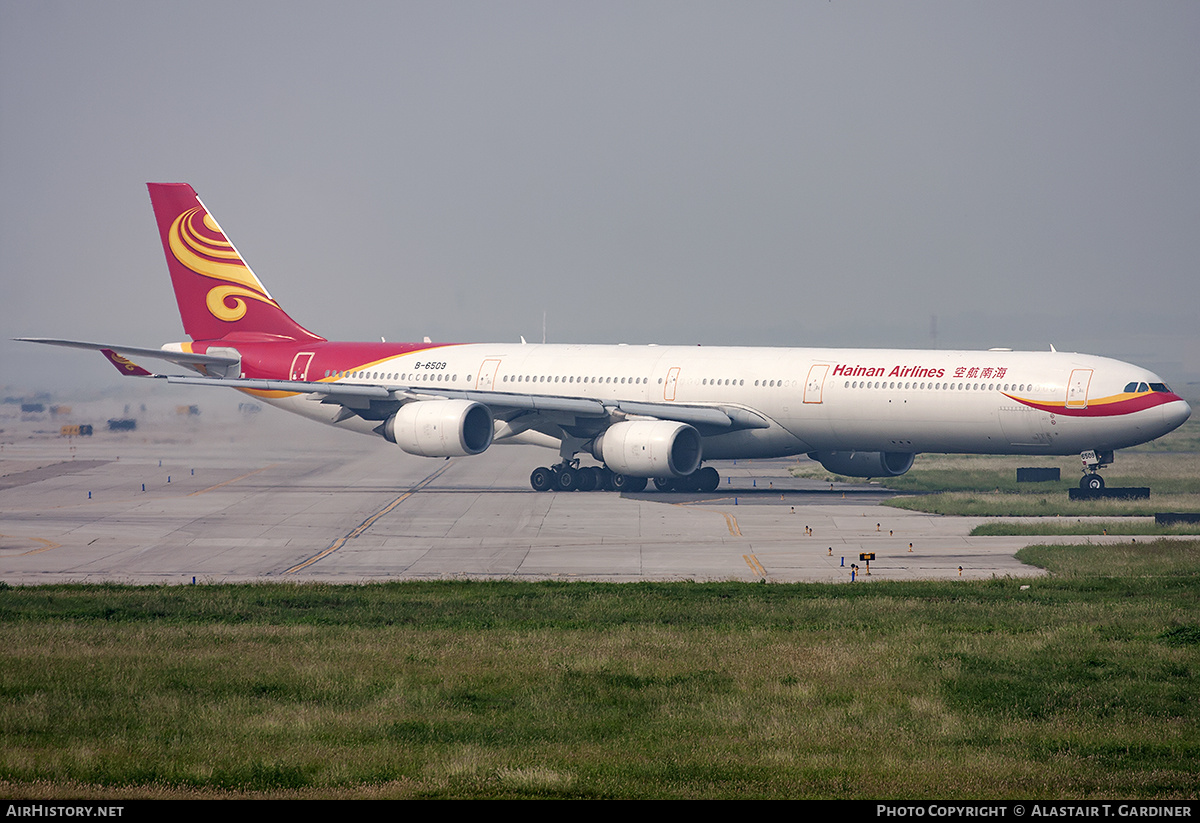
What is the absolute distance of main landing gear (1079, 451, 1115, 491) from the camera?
38.7 metres

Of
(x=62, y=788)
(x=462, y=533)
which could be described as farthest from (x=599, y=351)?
(x=62, y=788)

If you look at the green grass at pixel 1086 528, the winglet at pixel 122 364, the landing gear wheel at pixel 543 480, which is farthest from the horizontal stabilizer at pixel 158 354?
the green grass at pixel 1086 528

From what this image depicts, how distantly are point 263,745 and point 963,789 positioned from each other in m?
6.77

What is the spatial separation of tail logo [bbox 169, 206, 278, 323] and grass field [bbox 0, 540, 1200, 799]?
27921 mm

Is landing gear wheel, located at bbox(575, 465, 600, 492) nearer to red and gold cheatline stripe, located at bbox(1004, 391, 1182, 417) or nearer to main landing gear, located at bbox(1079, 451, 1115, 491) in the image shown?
red and gold cheatline stripe, located at bbox(1004, 391, 1182, 417)

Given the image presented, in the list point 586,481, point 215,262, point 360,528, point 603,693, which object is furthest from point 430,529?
point 215,262

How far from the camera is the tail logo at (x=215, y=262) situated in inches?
1948

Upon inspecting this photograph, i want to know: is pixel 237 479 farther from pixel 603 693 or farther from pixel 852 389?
pixel 603 693

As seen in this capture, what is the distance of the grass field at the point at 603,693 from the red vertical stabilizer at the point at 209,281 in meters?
27.5

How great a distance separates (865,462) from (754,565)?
17.6 m

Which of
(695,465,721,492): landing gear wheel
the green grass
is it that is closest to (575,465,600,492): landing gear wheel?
(695,465,721,492): landing gear wheel

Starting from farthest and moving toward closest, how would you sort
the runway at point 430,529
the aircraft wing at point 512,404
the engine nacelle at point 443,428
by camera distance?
the aircraft wing at point 512,404 < the engine nacelle at point 443,428 < the runway at point 430,529

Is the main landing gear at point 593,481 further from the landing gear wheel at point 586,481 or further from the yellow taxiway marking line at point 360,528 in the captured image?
the yellow taxiway marking line at point 360,528

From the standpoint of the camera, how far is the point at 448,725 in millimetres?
13398
